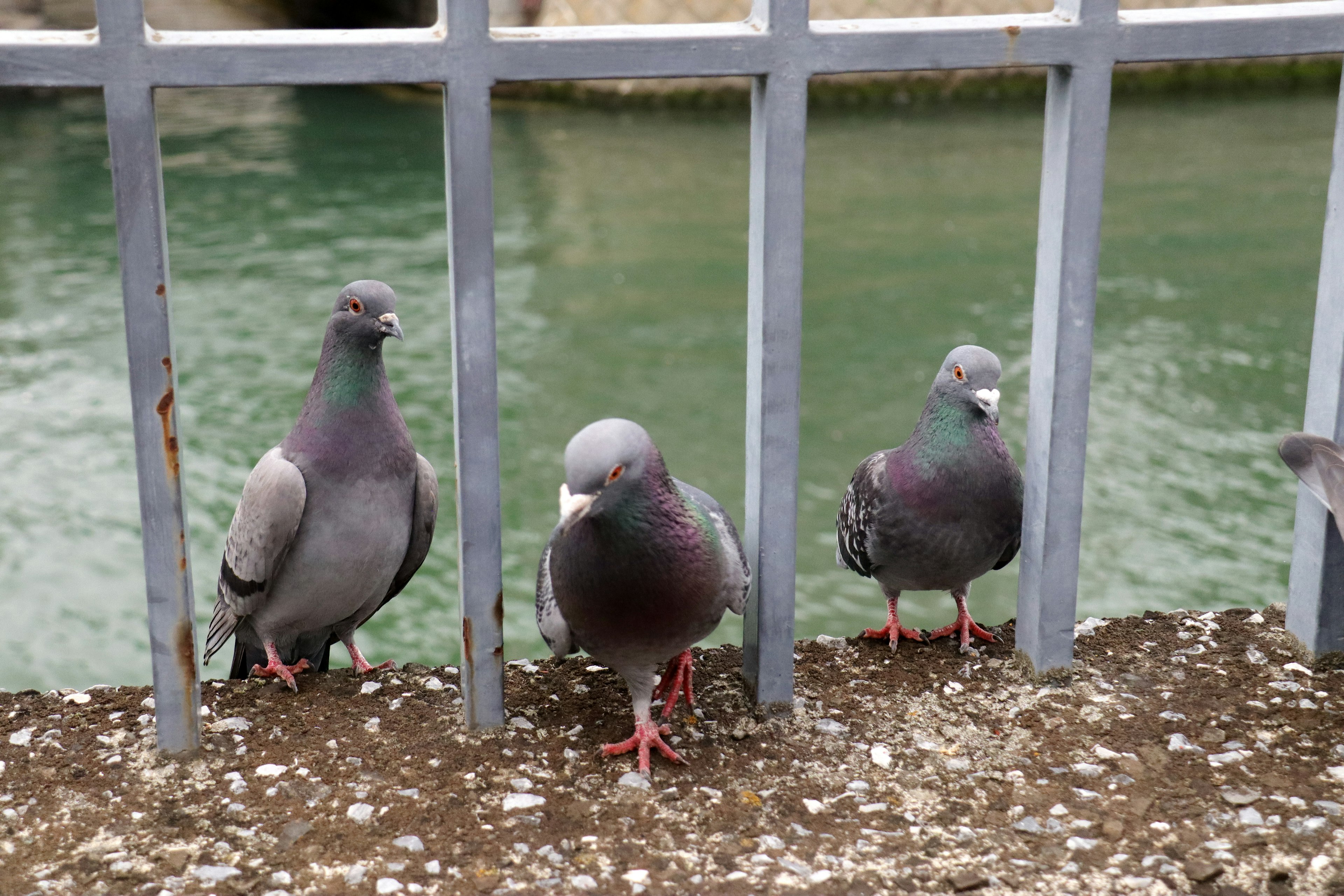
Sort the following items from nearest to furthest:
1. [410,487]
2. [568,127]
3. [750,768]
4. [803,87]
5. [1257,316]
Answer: [803,87] → [750,768] → [410,487] → [1257,316] → [568,127]

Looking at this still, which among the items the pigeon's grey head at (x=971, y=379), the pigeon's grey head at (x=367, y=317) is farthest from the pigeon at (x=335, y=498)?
the pigeon's grey head at (x=971, y=379)

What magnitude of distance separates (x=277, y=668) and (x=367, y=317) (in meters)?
0.84

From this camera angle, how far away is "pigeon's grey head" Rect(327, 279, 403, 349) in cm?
299

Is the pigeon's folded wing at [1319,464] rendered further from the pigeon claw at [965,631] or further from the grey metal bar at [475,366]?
the grey metal bar at [475,366]

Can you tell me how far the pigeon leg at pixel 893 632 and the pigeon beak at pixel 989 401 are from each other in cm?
52

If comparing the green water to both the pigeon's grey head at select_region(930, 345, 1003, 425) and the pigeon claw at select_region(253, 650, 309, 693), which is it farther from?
the pigeon's grey head at select_region(930, 345, 1003, 425)

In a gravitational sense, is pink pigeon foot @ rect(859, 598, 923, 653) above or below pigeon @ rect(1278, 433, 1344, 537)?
below

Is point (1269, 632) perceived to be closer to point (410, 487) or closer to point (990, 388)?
point (990, 388)

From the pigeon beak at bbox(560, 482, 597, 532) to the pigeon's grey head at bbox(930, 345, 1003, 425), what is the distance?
1.13 meters

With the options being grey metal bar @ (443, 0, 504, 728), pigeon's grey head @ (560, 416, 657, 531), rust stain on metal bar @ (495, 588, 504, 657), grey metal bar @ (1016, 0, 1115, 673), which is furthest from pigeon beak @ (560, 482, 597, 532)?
grey metal bar @ (1016, 0, 1115, 673)

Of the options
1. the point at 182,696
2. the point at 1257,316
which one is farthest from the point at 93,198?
the point at 182,696

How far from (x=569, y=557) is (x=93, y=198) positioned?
36.6 ft

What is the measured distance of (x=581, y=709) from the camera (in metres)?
2.94

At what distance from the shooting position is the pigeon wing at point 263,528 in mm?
2984
